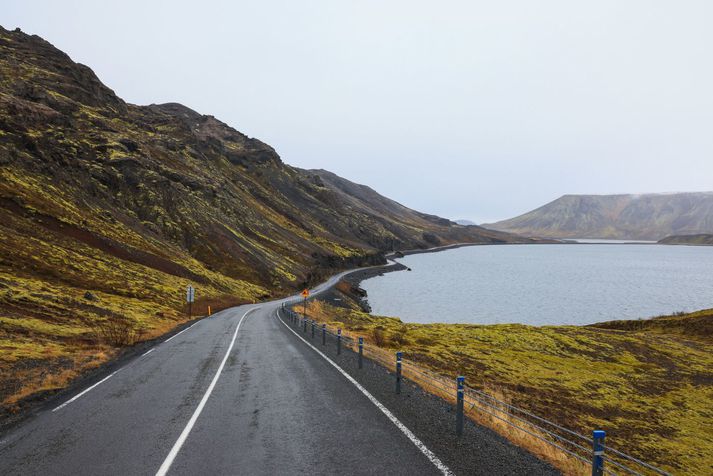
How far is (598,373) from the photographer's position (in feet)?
87.4

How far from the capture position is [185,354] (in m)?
17.8

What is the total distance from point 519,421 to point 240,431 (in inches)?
274

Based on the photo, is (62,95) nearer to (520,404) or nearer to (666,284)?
(520,404)

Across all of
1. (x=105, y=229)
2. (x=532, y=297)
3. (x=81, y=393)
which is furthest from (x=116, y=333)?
(x=532, y=297)

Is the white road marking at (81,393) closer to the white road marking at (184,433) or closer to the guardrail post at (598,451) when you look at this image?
the white road marking at (184,433)

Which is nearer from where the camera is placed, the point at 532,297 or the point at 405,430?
the point at 405,430

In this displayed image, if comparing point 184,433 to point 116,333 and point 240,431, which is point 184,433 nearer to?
point 240,431

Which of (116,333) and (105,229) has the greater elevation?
(105,229)

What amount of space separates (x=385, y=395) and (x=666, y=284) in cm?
10851

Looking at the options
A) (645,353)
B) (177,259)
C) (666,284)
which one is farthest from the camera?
(666,284)

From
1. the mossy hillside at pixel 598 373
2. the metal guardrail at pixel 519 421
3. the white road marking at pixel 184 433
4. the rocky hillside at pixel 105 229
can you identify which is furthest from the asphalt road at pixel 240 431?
the mossy hillside at pixel 598 373

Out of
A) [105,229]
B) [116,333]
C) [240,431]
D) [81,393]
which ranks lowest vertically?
[81,393]

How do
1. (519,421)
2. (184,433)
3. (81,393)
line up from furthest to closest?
1. (81,393)
2. (519,421)
3. (184,433)

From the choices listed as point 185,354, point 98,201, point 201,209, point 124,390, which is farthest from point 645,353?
point 201,209
